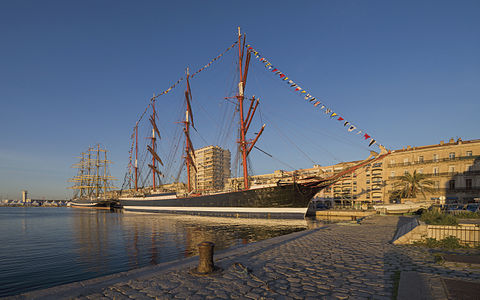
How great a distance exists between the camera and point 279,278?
6.14 meters

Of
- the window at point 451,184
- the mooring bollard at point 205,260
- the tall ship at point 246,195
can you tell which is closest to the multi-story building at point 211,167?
the tall ship at point 246,195

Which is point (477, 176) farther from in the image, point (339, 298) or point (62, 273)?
point (62, 273)

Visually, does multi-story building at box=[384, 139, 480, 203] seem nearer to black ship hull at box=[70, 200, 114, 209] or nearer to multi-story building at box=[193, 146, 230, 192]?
black ship hull at box=[70, 200, 114, 209]

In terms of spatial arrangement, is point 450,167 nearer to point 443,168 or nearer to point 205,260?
point 443,168

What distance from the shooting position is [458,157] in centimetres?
4197

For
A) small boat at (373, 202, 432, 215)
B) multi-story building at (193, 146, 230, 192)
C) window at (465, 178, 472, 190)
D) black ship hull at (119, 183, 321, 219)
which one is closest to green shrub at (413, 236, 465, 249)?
black ship hull at (119, 183, 321, 219)

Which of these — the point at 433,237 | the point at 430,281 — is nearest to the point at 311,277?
the point at 430,281

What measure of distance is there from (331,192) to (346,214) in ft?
136

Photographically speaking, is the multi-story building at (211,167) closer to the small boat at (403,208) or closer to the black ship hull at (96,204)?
the black ship hull at (96,204)

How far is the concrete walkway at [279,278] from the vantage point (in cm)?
512

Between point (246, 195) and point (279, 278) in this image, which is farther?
point (246, 195)

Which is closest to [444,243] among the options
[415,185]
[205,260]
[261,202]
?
[205,260]

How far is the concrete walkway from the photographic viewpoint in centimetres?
512

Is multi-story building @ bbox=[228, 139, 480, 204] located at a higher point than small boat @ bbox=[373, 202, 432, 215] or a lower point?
higher
